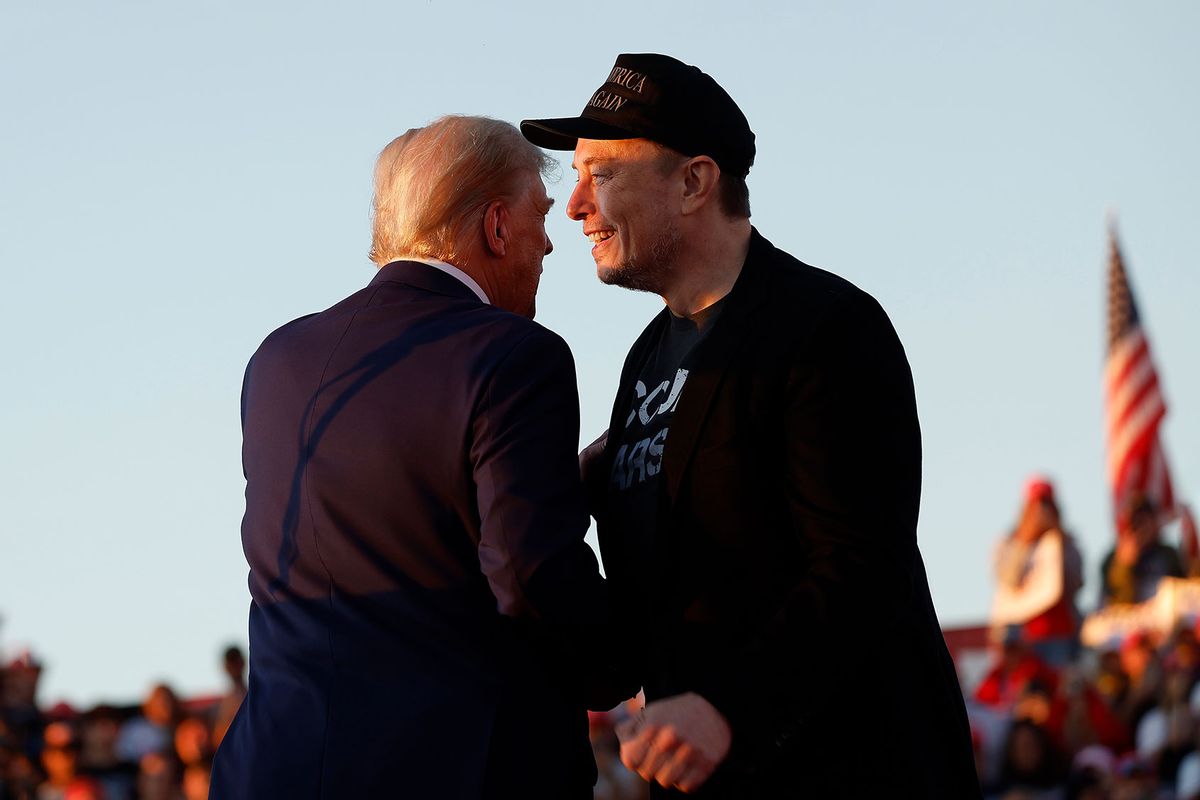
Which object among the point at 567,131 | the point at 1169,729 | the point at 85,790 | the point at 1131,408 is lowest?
the point at 85,790

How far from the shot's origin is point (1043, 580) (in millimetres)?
10609

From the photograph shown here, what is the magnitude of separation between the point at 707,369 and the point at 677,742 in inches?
27.3

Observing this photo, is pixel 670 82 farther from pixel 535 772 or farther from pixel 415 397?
pixel 535 772

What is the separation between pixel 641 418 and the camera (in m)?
3.42

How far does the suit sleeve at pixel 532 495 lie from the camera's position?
2.92 meters

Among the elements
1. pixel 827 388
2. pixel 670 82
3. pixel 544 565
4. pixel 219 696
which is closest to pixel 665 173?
pixel 670 82

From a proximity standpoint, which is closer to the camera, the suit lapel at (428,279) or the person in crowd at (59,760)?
the suit lapel at (428,279)

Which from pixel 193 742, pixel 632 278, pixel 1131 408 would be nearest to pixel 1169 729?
pixel 193 742

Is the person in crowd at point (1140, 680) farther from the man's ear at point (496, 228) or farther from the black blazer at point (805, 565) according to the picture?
the man's ear at point (496, 228)

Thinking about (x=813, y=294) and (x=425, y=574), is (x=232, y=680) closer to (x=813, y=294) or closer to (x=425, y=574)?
(x=425, y=574)

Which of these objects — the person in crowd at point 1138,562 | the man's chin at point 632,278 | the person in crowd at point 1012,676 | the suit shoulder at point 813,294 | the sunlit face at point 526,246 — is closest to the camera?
the suit shoulder at point 813,294

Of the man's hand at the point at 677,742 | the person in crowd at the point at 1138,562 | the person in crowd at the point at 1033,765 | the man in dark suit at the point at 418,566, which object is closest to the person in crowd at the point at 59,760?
the person in crowd at the point at 1033,765

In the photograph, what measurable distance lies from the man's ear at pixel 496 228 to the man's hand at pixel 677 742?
0.91 m

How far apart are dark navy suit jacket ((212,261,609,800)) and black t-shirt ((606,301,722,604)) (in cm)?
24
